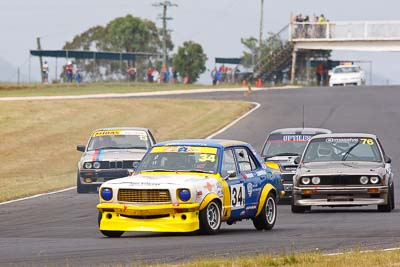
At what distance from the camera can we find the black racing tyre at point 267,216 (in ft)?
54.9

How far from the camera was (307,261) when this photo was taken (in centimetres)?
1205

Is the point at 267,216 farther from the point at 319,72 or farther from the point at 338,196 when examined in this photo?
the point at 319,72

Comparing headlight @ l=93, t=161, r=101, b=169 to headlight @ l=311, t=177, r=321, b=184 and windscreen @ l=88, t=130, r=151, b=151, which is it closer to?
windscreen @ l=88, t=130, r=151, b=151

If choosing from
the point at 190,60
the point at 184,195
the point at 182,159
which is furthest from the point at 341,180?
the point at 190,60

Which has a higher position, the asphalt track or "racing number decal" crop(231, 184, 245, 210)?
"racing number decal" crop(231, 184, 245, 210)

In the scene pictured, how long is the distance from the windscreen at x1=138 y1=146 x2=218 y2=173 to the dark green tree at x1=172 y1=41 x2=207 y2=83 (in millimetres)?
87245

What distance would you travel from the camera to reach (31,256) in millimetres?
13234

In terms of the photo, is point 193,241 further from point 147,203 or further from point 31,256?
point 31,256

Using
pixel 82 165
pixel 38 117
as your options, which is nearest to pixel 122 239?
pixel 82 165

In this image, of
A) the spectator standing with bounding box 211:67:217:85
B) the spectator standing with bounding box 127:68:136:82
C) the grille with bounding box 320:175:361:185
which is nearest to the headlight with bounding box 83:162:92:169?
the grille with bounding box 320:175:361:185

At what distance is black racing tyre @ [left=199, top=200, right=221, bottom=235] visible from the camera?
15.3 m

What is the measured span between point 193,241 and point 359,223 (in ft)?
12.4

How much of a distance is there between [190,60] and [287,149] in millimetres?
80203

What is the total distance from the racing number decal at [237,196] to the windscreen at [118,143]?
36.6 ft
